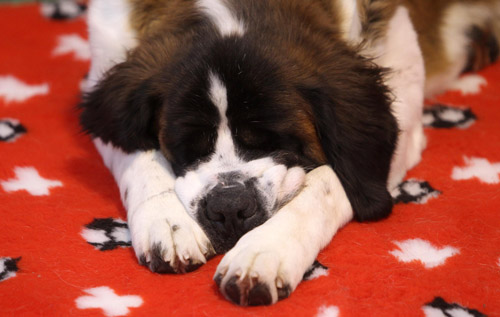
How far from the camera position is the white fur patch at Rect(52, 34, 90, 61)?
3291mm

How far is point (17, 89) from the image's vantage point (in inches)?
117

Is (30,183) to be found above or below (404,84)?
below

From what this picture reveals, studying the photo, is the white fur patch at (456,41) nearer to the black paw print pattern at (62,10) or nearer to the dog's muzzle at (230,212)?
the dog's muzzle at (230,212)

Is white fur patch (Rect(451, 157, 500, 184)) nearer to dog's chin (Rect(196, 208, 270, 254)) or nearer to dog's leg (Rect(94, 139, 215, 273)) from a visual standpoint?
dog's chin (Rect(196, 208, 270, 254))

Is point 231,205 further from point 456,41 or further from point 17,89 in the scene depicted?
point 456,41

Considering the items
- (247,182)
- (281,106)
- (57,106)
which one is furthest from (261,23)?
(57,106)

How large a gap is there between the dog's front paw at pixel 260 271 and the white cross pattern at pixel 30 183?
85 cm

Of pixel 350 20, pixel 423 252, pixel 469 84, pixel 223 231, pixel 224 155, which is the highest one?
pixel 350 20

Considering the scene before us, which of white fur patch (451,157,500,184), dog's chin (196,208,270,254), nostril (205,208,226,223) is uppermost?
nostril (205,208,226,223)

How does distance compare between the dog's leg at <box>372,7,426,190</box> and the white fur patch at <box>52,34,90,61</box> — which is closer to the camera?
the dog's leg at <box>372,7,426,190</box>

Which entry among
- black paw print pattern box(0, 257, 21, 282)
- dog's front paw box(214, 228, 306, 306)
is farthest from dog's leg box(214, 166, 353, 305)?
black paw print pattern box(0, 257, 21, 282)

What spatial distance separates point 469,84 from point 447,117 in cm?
37

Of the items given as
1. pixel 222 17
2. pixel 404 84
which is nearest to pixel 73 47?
pixel 222 17

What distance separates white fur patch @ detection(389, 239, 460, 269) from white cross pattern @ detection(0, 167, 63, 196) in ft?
3.56
